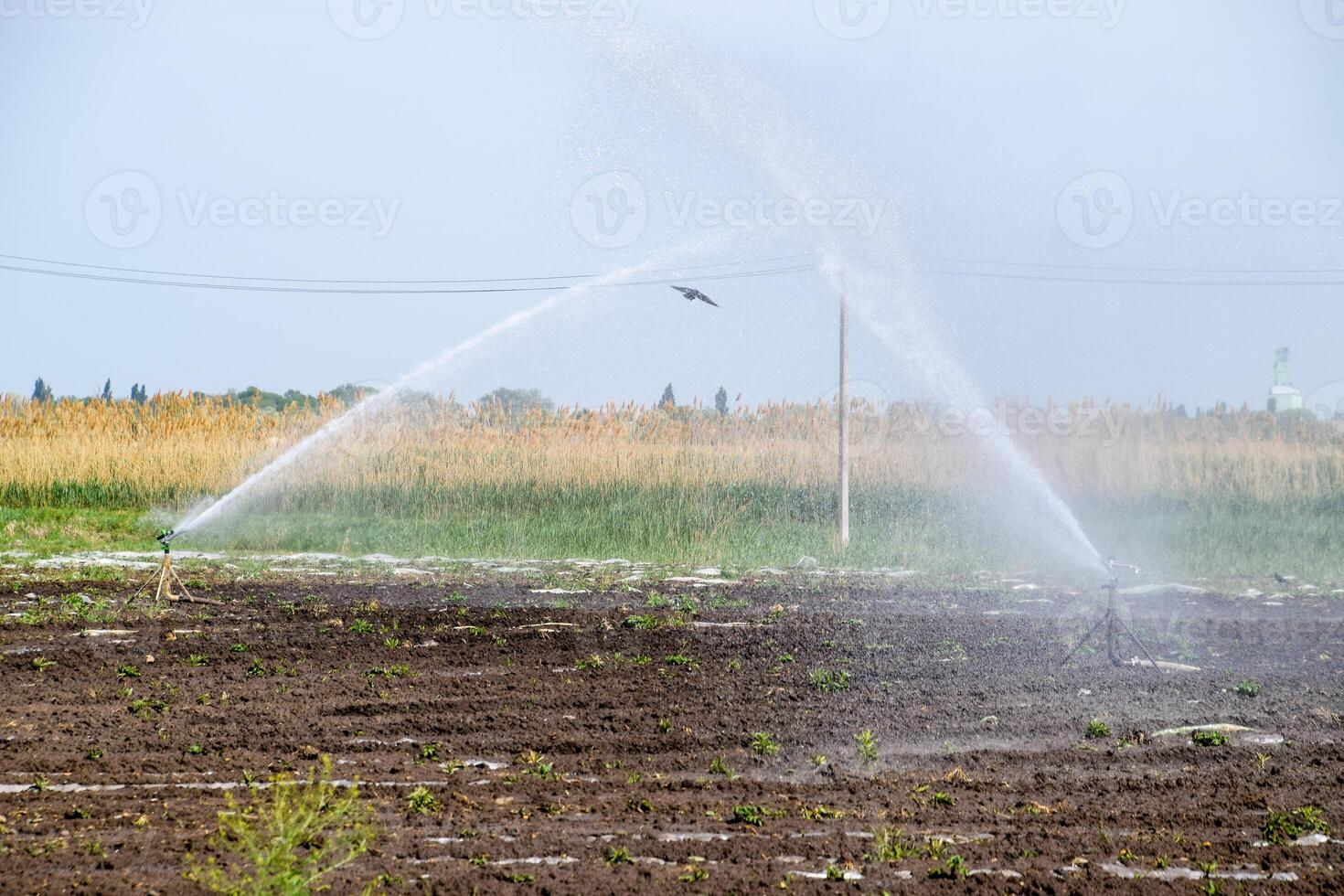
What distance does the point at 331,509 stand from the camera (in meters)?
22.9

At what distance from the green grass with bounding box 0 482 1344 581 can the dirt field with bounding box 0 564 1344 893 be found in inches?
291

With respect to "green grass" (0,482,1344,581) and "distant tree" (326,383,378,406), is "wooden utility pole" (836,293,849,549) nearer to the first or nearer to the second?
"green grass" (0,482,1344,581)

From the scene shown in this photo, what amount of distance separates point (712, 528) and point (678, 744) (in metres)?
14.3

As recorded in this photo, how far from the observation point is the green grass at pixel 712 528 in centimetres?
1970

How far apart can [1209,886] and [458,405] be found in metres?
21.3

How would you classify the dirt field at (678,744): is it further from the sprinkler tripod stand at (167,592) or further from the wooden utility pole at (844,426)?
the wooden utility pole at (844,426)

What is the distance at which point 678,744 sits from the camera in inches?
274

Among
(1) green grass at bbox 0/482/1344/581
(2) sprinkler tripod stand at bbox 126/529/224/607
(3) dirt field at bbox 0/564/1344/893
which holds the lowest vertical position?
(3) dirt field at bbox 0/564/1344/893

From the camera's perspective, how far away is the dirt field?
16.0 ft

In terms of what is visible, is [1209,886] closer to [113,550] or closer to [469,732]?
[469,732]

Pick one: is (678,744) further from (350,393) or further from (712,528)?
(350,393)

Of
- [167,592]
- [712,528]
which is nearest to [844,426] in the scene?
[712,528]

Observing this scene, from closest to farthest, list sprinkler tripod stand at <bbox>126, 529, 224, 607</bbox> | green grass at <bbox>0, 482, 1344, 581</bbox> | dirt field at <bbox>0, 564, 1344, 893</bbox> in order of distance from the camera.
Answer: dirt field at <bbox>0, 564, 1344, 893</bbox> < sprinkler tripod stand at <bbox>126, 529, 224, 607</bbox> < green grass at <bbox>0, 482, 1344, 581</bbox>

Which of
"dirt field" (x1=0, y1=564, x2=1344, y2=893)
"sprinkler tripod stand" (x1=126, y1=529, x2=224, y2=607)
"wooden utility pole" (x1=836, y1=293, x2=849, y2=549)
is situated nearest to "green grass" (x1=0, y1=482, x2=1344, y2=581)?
"wooden utility pole" (x1=836, y1=293, x2=849, y2=549)
